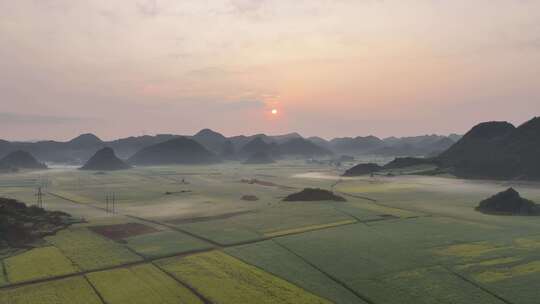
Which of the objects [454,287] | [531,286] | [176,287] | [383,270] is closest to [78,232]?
[176,287]

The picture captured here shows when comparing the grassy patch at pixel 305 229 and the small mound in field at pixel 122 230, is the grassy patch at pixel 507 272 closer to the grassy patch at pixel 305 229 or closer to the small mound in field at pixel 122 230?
the grassy patch at pixel 305 229

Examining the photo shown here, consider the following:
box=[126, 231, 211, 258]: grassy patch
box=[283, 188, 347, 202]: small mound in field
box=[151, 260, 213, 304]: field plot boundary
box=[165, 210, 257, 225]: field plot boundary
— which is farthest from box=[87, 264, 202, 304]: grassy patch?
box=[283, 188, 347, 202]: small mound in field

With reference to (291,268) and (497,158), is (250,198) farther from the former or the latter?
(497,158)

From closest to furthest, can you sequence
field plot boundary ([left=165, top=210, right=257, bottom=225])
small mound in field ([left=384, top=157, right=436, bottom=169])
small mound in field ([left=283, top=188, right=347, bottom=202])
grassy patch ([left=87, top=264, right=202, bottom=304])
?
1. grassy patch ([left=87, top=264, right=202, bottom=304])
2. field plot boundary ([left=165, top=210, right=257, bottom=225])
3. small mound in field ([left=283, top=188, right=347, bottom=202])
4. small mound in field ([left=384, top=157, right=436, bottom=169])

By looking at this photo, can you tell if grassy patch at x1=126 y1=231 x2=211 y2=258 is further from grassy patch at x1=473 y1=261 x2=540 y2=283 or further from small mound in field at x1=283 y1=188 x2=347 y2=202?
small mound in field at x1=283 y1=188 x2=347 y2=202

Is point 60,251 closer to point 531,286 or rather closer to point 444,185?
point 531,286

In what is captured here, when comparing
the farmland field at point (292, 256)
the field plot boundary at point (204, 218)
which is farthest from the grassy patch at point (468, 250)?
the field plot boundary at point (204, 218)
